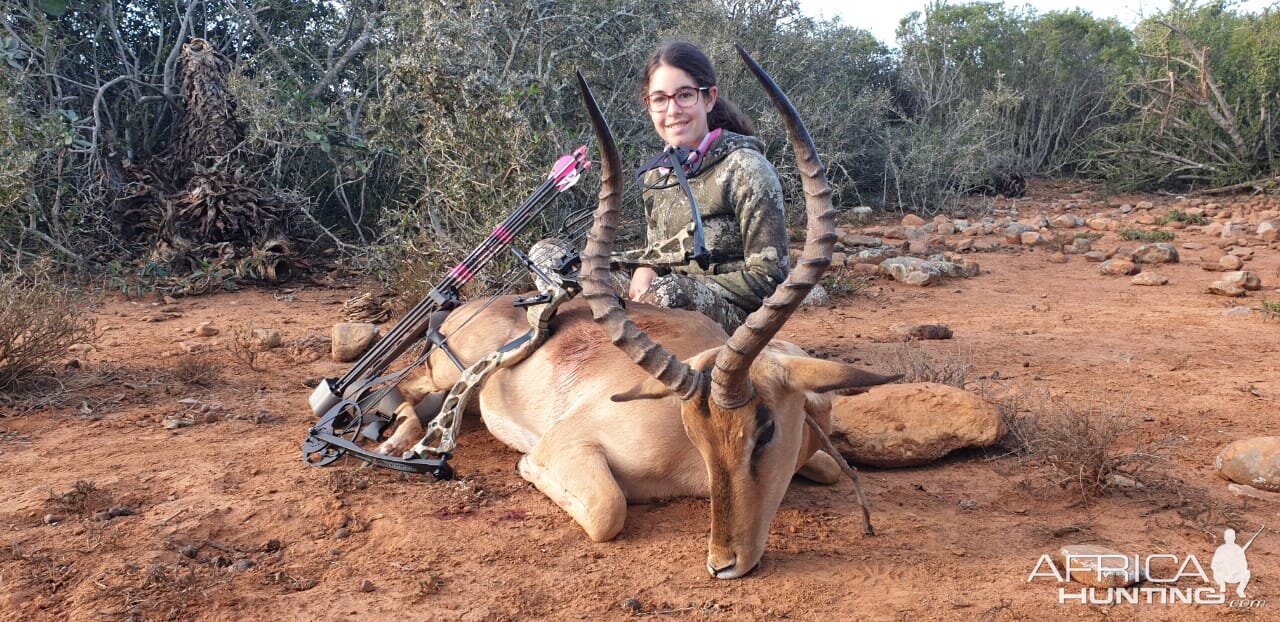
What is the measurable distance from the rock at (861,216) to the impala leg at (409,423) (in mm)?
9984

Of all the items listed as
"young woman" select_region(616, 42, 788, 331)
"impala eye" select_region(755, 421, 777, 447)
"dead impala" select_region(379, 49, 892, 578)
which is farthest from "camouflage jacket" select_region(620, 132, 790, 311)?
"impala eye" select_region(755, 421, 777, 447)

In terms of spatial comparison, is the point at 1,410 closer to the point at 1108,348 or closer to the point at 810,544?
the point at 810,544

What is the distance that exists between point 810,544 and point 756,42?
32.0 ft

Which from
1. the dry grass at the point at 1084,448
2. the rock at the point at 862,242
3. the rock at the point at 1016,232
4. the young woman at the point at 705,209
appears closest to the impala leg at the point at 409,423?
the young woman at the point at 705,209

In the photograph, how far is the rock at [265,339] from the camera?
6820 mm

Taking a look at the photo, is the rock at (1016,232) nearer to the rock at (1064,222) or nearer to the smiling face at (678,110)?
the rock at (1064,222)

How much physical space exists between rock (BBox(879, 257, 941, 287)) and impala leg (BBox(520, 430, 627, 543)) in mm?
6167

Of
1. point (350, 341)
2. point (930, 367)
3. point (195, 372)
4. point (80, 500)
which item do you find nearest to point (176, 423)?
point (195, 372)

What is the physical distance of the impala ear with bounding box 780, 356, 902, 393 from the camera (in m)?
3.02

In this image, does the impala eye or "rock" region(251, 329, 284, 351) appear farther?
"rock" region(251, 329, 284, 351)

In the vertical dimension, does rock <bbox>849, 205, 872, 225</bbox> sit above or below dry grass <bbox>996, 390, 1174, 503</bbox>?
below

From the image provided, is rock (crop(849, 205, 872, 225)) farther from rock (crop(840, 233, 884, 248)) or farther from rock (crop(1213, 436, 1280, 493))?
rock (crop(1213, 436, 1280, 493))

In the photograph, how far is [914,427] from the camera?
4406 millimetres

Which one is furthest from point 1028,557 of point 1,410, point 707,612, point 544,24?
point 544,24
